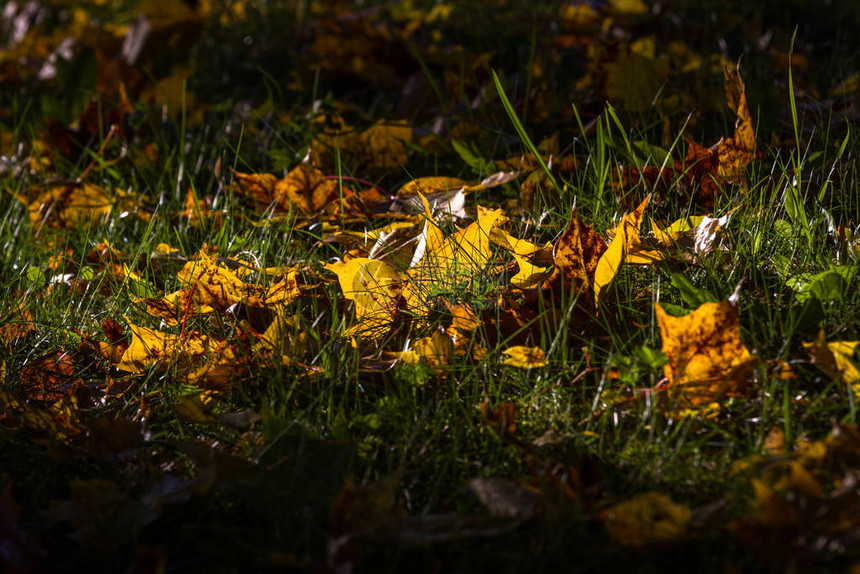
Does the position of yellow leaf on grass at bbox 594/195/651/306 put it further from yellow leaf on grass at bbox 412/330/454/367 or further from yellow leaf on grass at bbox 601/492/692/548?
yellow leaf on grass at bbox 601/492/692/548

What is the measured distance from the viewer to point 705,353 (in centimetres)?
121

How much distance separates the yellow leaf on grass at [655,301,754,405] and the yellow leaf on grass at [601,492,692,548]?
24 cm

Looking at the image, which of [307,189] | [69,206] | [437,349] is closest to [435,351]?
Answer: [437,349]

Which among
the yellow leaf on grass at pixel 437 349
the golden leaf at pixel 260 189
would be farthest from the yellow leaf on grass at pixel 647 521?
the golden leaf at pixel 260 189

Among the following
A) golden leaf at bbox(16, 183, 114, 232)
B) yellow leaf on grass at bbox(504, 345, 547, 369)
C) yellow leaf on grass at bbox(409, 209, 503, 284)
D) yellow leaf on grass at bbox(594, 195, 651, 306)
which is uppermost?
yellow leaf on grass at bbox(594, 195, 651, 306)

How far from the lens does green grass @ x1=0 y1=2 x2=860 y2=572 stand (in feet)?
3.39

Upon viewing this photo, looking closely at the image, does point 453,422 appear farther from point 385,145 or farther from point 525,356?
point 385,145

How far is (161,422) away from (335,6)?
3.28 m

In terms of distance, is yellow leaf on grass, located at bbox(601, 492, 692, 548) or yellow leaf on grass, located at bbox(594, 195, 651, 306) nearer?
yellow leaf on grass, located at bbox(601, 492, 692, 548)

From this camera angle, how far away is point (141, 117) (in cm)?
281

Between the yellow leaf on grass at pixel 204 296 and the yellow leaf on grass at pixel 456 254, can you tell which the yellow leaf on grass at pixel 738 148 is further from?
the yellow leaf on grass at pixel 204 296

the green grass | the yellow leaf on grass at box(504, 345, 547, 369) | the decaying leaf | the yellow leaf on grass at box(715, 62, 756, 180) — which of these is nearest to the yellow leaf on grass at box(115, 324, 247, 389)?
the green grass

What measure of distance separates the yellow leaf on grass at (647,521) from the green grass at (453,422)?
2 cm

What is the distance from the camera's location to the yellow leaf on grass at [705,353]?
1185 mm
